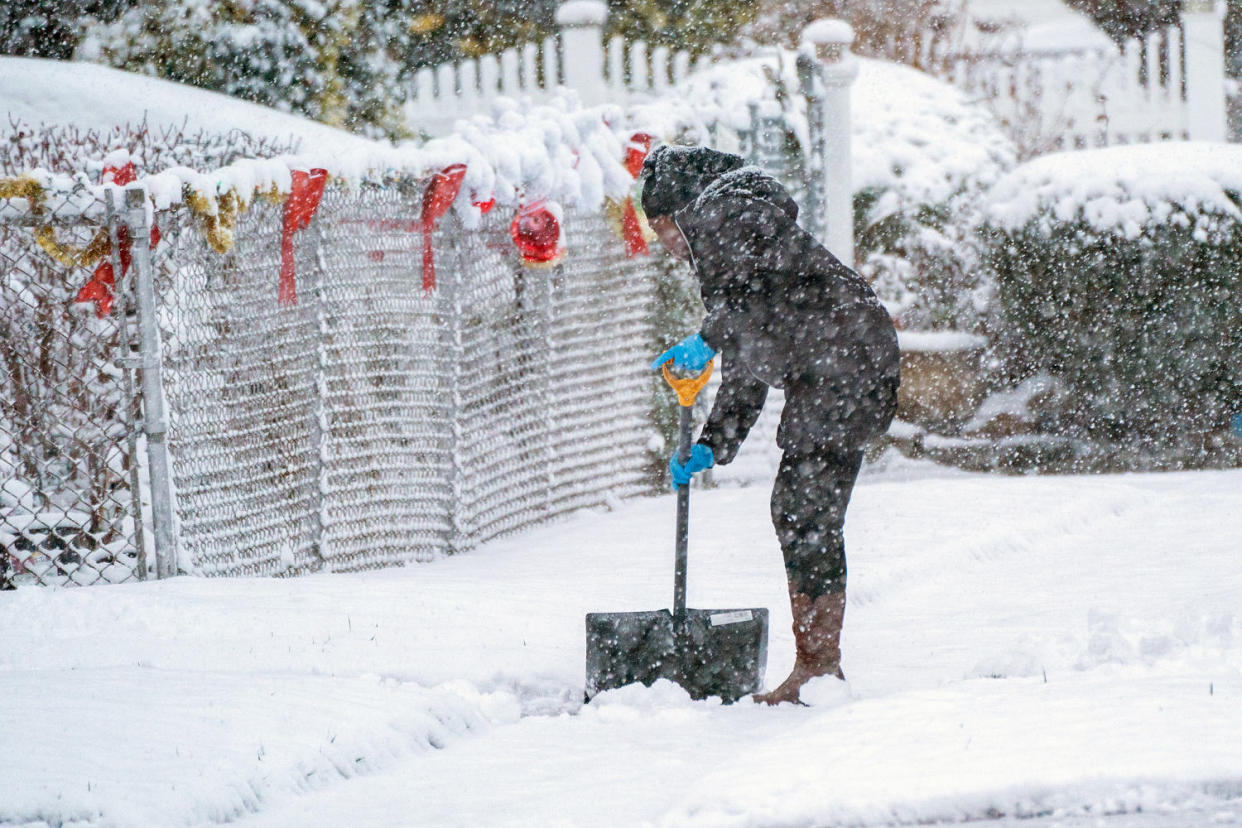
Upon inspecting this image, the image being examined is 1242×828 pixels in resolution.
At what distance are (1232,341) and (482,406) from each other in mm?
5133

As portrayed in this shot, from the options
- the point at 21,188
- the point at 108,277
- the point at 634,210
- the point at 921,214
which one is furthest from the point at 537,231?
the point at 921,214

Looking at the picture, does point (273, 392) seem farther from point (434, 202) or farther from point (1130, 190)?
point (1130, 190)

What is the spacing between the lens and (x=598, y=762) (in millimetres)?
4102

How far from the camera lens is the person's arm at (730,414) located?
15.8 ft

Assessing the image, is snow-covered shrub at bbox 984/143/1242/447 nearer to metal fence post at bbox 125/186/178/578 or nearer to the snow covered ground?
the snow covered ground

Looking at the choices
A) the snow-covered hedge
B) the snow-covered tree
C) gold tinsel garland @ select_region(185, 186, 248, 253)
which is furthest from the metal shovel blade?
the snow-covered tree

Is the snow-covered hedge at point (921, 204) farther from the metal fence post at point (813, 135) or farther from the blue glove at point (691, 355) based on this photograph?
the blue glove at point (691, 355)

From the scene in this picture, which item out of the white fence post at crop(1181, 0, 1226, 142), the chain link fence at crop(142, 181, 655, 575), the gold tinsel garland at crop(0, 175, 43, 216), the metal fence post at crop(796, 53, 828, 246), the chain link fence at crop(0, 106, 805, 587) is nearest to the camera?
the gold tinsel garland at crop(0, 175, 43, 216)

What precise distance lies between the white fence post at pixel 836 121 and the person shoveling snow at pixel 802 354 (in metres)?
5.44

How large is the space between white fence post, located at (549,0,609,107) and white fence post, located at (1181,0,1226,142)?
6.04 m

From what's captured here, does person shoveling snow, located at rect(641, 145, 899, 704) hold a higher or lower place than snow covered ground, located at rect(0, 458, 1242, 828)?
higher

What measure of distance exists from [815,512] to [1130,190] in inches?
255

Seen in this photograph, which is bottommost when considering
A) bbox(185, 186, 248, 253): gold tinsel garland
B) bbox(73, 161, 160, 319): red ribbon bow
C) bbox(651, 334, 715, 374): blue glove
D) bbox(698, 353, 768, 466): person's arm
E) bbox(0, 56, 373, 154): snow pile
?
bbox(698, 353, 768, 466): person's arm

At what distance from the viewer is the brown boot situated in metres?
4.66
